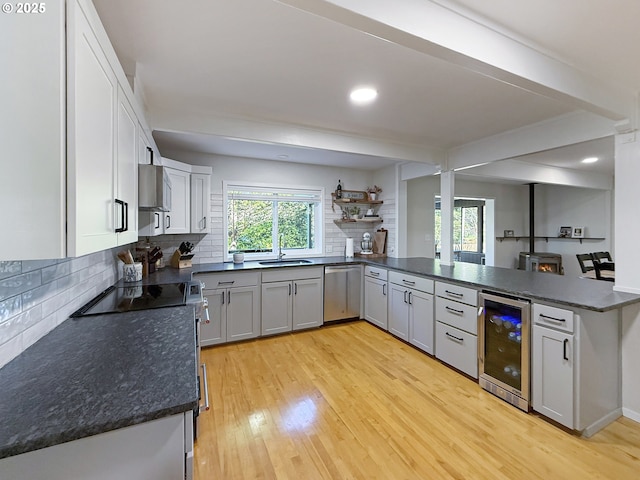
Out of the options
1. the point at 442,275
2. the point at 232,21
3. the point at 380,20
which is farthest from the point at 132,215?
the point at 442,275

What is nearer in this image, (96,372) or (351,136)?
(96,372)

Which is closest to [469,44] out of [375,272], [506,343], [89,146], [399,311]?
[89,146]

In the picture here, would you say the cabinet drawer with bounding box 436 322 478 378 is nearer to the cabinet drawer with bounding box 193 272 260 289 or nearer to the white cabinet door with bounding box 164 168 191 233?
the cabinet drawer with bounding box 193 272 260 289

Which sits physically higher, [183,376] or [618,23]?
[618,23]

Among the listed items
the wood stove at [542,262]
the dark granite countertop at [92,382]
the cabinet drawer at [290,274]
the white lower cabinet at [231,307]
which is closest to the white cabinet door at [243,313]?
the white lower cabinet at [231,307]

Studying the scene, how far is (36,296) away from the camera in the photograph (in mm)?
1242

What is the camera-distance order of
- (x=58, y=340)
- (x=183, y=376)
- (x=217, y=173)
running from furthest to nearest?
(x=217, y=173) → (x=58, y=340) → (x=183, y=376)

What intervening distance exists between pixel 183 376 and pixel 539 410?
7.86 ft

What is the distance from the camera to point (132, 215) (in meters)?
1.60

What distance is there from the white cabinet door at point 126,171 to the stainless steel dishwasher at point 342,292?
2.56 m

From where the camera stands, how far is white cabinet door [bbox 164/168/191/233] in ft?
10.2

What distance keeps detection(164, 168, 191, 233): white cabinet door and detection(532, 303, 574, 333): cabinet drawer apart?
332 cm

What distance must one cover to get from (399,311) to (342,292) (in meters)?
0.82

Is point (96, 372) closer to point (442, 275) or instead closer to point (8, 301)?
point (8, 301)
